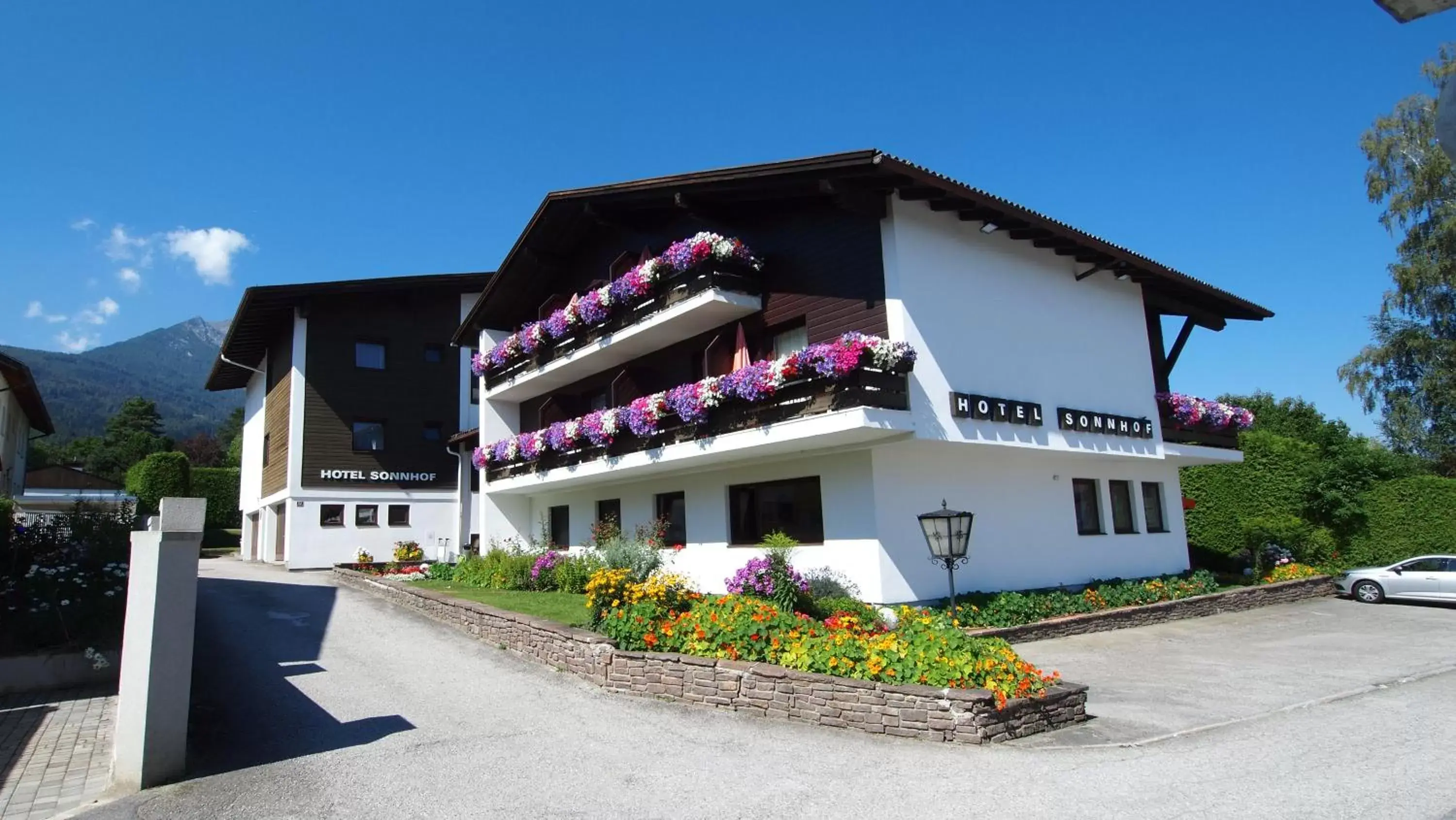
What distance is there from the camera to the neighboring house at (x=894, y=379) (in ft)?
47.1

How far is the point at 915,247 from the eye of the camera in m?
14.7

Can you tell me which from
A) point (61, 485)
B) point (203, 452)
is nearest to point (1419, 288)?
point (61, 485)

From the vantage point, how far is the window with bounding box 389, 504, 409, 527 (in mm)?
30922

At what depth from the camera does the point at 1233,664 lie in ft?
39.3

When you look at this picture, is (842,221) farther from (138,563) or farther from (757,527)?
(138,563)

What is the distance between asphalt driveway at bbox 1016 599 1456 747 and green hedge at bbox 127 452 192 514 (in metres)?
36.3

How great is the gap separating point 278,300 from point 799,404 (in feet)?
78.1

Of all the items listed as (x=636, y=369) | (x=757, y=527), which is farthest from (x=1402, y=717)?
(x=636, y=369)

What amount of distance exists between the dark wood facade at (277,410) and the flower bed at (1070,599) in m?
25.1

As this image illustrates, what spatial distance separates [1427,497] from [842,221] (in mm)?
20805

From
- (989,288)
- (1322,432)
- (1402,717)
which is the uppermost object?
(989,288)

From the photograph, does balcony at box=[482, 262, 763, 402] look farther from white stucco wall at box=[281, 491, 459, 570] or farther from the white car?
the white car

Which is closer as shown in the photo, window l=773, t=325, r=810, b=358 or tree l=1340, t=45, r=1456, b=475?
window l=773, t=325, r=810, b=358

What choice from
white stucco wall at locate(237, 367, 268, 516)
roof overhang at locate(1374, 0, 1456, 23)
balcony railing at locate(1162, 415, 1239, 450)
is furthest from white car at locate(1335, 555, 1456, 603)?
white stucco wall at locate(237, 367, 268, 516)
